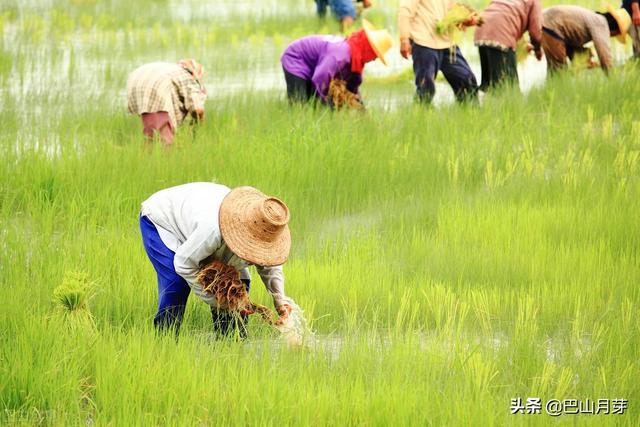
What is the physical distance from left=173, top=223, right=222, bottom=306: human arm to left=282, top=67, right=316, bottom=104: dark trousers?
394 centimetres

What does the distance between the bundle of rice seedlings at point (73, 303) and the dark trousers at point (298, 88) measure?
3859 millimetres

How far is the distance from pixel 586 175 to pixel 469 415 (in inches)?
122

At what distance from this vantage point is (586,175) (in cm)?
633

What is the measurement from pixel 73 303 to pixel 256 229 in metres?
0.81

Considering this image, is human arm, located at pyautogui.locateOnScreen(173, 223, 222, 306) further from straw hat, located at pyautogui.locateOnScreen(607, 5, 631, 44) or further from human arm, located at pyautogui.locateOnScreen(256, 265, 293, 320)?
straw hat, located at pyautogui.locateOnScreen(607, 5, 631, 44)

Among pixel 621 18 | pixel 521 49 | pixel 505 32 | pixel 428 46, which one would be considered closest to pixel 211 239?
pixel 428 46

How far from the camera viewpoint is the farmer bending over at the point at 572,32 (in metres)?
9.16

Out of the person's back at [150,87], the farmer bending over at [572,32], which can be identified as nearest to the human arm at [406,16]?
the farmer bending over at [572,32]

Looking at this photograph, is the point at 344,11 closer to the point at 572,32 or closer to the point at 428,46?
the point at 572,32

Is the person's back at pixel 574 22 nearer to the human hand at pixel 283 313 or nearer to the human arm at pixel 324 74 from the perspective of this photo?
the human arm at pixel 324 74

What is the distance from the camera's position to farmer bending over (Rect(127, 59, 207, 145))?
6637 millimetres

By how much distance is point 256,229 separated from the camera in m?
3.88

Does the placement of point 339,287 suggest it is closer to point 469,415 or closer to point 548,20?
point 469,415

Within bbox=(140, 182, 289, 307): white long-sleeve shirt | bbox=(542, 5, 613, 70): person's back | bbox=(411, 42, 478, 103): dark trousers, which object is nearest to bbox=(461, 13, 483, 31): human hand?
bbox=(411, 42, 478, 103): dark trousers
